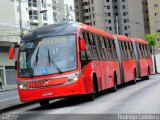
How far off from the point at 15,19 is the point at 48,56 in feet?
180

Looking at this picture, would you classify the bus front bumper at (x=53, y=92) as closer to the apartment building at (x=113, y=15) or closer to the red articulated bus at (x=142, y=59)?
the red articulated bus at (x=142, y=59)

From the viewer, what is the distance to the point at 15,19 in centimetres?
7112

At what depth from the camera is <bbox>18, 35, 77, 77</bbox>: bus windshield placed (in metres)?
16.9

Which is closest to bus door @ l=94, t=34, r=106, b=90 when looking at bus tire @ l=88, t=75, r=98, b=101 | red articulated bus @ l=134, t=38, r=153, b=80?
bus tire @ l=88, t=75, r=98, b=101

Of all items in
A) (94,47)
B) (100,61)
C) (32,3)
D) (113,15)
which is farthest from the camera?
(113,15)

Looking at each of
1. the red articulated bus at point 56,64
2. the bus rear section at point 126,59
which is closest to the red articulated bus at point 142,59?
the bus rear section at point 126,59

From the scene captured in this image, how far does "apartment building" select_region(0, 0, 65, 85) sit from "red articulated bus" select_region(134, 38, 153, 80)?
24724 mm

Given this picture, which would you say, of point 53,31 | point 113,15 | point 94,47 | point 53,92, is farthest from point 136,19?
point 53,92

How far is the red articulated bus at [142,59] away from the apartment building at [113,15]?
9958 cm

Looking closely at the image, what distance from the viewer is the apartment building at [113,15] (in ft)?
456

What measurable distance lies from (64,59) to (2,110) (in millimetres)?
2711

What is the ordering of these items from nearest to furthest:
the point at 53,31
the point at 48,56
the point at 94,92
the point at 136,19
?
the point at 48,56 < the point at 53,31 < the point at 94,92 < the point at 136,19

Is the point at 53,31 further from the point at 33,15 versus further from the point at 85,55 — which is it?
the point at 33,15

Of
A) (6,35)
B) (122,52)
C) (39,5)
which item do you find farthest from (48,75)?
(39,5)
